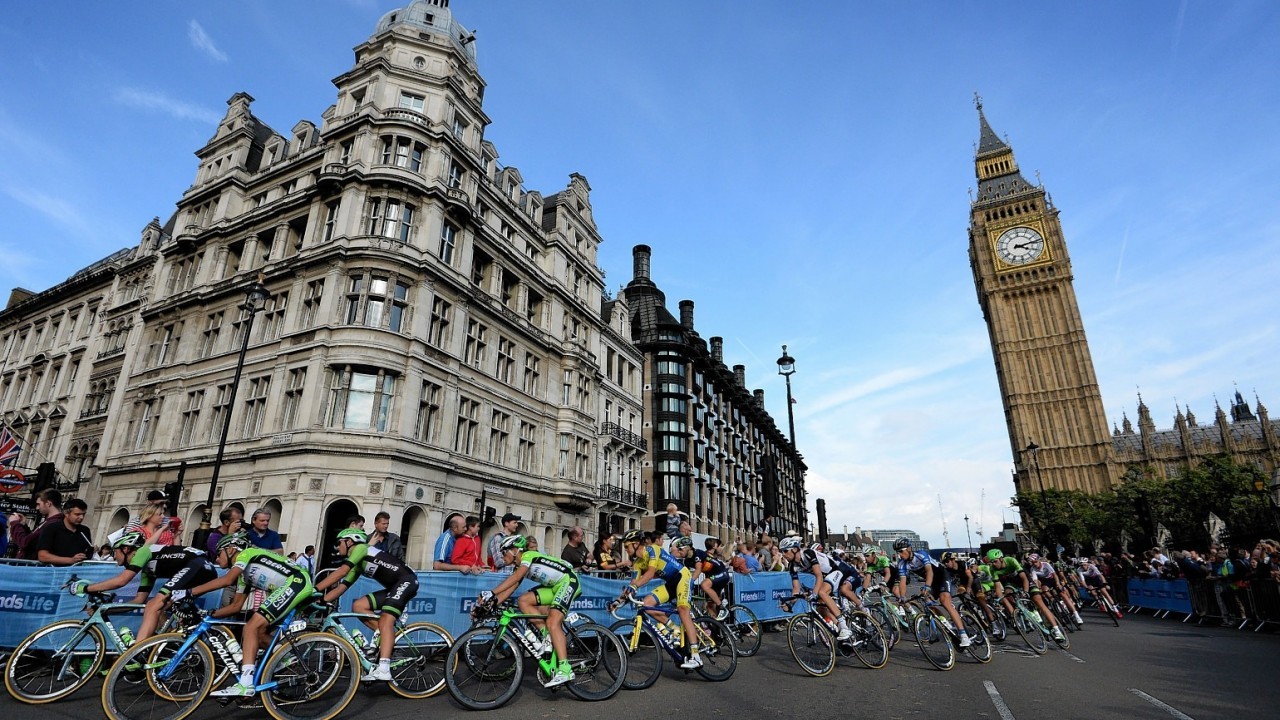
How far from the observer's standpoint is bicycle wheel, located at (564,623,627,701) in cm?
695

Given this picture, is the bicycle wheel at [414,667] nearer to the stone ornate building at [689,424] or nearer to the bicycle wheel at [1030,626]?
the bicycle wheel at [1030,626]

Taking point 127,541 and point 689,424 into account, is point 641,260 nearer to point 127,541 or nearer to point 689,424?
point 689,424

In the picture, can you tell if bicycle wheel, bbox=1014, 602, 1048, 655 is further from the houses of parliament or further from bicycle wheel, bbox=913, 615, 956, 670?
the houses of parliament

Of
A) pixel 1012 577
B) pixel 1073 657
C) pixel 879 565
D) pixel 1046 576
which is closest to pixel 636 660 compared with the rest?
pixel 879 565

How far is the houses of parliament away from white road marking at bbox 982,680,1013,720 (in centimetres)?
8901

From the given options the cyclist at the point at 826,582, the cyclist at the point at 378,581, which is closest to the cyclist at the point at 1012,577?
the cyclist at the point at 826,582

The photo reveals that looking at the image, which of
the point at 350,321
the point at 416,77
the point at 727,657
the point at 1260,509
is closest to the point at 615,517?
the point at 350,321

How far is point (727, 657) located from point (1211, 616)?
1767 centimetres

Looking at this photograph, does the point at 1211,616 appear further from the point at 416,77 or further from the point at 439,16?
the point at 439,16

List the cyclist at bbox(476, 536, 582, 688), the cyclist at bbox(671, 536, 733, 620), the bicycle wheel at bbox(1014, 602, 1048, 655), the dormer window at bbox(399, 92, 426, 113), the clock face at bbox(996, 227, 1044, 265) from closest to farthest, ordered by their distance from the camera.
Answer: the cyclist at bbox(476, 536, 582, 688)
the cyclist at bbox(671, 536, 733, 620)
the bicycle wheel at bbox(1014, 602, 1048, 655)
the dormer window at bbox(399, 92, 426, 113)
the clock face at bbox(996, 227, 1044, 265)

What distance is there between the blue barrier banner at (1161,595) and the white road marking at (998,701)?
15.7 m

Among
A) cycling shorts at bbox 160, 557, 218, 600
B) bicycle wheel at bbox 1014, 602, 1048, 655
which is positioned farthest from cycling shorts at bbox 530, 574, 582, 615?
bicycle wheel at bbox 1014, 602, 1048, 655

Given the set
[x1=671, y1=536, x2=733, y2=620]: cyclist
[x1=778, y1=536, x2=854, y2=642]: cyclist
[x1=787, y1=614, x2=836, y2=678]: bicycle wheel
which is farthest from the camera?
[x1=671, y1=536, x2=733, y2=620]: cyclist

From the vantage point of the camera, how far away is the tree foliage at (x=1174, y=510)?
143 feet
